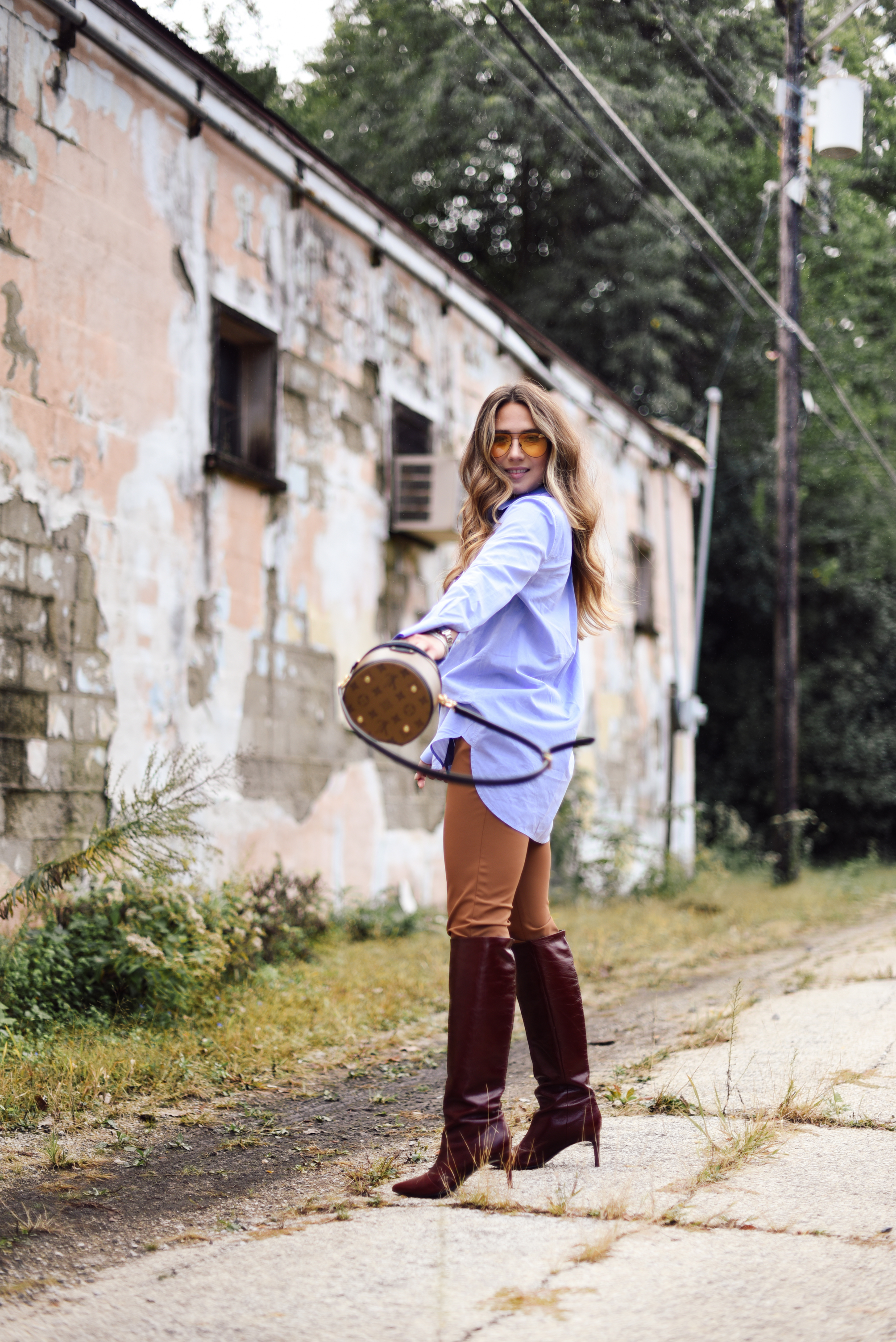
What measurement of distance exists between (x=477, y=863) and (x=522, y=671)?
46 centimetres

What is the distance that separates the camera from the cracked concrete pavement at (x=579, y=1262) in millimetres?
2039

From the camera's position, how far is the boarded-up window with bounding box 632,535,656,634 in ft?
47.5

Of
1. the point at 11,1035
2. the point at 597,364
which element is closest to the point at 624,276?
the point at 597,364

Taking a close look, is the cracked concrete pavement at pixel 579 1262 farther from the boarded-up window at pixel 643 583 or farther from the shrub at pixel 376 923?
the boarded-up window at pixel 643 583

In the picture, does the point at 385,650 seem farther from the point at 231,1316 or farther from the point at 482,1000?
the point at 231,1316

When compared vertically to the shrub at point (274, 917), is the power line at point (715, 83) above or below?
above

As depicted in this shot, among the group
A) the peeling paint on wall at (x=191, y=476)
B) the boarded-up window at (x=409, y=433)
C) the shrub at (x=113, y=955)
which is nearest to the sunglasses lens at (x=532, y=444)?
the peeling paint on wall at (x=191, y=476)

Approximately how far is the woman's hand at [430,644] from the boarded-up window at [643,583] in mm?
11857

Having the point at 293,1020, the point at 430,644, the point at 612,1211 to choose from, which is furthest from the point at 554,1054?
the point at 293,1020

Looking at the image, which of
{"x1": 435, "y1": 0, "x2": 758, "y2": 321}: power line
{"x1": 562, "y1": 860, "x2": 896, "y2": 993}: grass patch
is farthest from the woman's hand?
{"x1": 435, "y1": 0, "x2": 758, "y2": 321}: power line

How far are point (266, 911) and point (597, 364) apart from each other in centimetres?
1508

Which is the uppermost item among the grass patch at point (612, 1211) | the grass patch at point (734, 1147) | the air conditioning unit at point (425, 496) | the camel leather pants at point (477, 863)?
the air conditioning unit at point (425, 496)

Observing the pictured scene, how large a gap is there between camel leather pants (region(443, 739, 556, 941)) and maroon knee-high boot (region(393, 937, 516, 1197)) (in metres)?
0.05

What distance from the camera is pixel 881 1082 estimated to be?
3.73 metres
